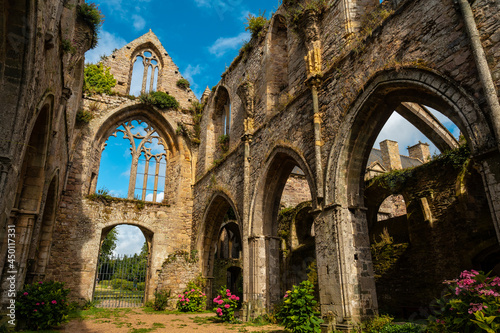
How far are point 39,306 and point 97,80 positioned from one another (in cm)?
1067

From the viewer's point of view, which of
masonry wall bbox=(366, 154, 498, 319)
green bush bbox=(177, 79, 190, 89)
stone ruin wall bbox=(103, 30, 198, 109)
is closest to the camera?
masonry wall bbox=(366, 154, 498, 319)

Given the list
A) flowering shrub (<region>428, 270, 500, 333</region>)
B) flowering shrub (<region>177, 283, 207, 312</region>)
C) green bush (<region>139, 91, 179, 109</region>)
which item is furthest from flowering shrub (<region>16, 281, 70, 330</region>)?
green bush (<region>139, 91, 179, 109</region>)

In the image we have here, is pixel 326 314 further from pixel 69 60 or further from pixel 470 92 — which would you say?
pixel 69 60

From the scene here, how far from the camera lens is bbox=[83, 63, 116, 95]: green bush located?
14609mm

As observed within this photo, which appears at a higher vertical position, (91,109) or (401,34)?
(91,109)

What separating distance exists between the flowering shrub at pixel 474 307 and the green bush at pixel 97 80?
48.0ft

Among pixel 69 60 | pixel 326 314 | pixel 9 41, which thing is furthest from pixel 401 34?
pixel 69 60

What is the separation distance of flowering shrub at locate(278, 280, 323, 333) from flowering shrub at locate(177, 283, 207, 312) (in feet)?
20.6

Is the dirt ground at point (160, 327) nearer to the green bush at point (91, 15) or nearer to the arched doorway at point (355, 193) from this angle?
the arched doorway at point (355, 193)

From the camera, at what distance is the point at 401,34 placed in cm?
577

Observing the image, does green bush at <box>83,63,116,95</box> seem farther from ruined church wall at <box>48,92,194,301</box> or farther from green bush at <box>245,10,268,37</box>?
green bush at <box>245,10,268,37</box>

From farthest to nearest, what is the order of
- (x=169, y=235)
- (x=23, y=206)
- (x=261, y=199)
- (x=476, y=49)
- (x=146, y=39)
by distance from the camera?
(x=146, y=39)
(x=169, y=235)
(x=261, y=199)
(x=23, y=206)
(x=476, y=49)

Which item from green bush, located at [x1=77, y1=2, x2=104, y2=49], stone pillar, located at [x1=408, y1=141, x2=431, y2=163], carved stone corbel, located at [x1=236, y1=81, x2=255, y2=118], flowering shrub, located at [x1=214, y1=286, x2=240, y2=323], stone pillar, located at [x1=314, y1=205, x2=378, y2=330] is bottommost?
flowering shrub, located at [x1=214, y1=286, x2=240, y2=323]

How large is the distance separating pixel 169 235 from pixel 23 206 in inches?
311
